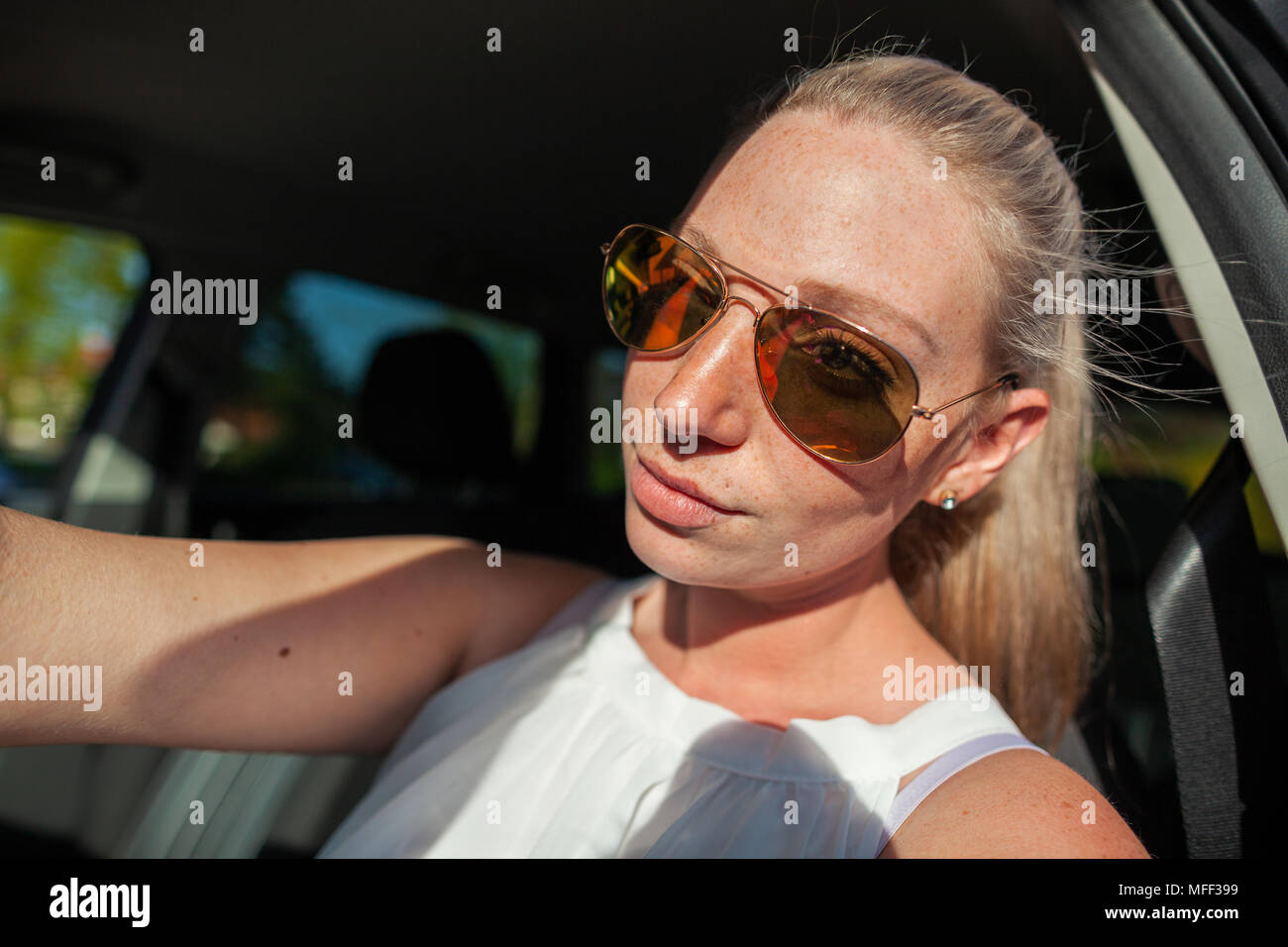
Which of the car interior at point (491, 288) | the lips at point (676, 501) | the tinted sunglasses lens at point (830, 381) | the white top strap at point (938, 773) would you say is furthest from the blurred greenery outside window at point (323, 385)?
the white top strap at point (938, 773)

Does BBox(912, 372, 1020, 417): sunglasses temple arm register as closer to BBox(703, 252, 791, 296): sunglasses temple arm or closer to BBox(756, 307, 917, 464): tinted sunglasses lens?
BBox(756, 307, 917, 464): tinted sunglasses lens

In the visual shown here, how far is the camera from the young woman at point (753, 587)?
1.14 m

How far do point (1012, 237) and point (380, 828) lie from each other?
54.2 inches

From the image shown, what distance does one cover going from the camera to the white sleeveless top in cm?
123

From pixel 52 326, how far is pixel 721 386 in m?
10.3

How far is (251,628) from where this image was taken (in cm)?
134

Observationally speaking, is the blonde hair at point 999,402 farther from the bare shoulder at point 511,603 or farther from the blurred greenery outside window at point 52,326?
the blurred greenery outside window at point 52,326

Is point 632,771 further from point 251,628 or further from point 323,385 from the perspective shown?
point 323,385

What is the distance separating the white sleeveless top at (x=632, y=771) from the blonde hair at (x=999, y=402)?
399 millimetres

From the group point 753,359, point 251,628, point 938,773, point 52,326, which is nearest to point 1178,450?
point 938,773

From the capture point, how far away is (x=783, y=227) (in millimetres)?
1167

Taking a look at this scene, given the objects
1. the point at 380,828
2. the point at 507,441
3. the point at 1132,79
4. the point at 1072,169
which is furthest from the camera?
the point at 507,441
